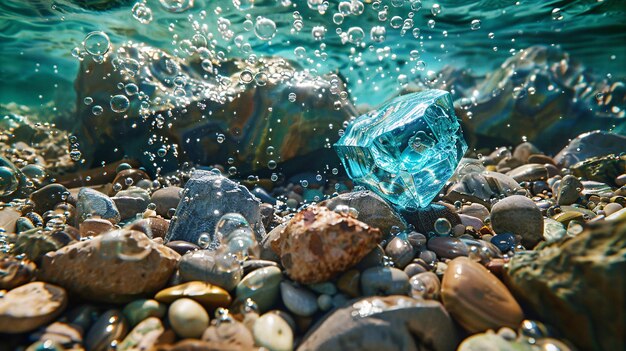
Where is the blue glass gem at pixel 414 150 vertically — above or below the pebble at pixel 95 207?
above

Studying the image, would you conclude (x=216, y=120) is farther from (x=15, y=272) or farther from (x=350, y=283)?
(x=350, y=283)

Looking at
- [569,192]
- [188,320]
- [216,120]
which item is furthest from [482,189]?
[216,120]

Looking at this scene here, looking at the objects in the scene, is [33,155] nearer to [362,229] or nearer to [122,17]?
[122,17]

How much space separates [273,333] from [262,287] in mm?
308

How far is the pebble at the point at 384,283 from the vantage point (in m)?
1.88

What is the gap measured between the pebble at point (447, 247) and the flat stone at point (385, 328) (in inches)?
24.2

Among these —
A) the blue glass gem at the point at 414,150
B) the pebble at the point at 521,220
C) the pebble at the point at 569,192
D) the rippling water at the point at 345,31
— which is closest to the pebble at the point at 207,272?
the blue glass gem at the point at 414,150

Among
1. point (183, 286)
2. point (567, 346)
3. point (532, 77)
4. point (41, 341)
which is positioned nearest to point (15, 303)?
point (41, 341)

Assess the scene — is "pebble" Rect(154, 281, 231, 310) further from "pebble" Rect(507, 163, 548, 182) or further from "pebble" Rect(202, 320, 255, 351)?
"pebble" Rect(507, 163, 548, 182)

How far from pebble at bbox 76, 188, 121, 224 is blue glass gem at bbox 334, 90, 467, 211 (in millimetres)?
2079

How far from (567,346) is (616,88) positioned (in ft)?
24.8

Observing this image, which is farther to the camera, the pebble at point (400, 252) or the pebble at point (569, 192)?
the pebble at point (569, 192)

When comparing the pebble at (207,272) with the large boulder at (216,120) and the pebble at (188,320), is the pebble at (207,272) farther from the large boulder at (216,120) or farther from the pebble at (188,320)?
the large boulder at (216,120)

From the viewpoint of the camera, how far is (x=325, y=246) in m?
1.93
